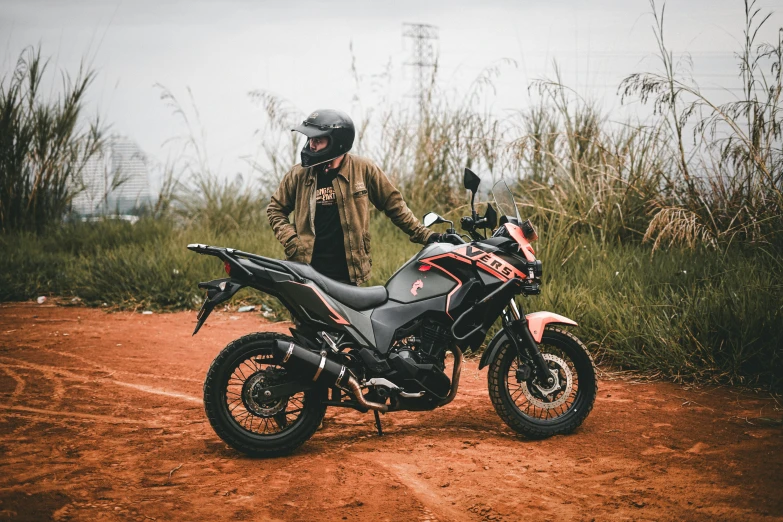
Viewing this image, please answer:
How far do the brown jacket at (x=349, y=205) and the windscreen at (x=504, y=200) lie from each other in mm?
653

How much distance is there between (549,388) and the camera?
4324 mm

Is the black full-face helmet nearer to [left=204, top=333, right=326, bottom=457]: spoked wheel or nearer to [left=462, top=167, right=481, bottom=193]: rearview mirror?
[left=462, top=167, right=481, bottom=193]: rearview mirror

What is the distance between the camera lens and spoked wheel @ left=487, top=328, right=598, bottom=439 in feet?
13.9

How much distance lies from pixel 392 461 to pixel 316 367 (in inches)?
25.6

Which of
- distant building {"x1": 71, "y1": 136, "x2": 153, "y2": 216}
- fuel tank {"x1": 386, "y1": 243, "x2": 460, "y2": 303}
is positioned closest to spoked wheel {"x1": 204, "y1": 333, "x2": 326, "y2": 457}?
fuel tank {"x1": 386, "y1": 243, "x2": 460, "y2": 303}

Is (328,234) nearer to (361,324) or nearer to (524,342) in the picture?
(361,324)

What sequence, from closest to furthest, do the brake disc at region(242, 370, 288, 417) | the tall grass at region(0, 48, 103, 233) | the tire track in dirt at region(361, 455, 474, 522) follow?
the tire track in dirt at region(361, 455, 474, 522) → the brake disc at region(242, 370, 288, 417) → the tall grass at region(0, 48, 103, 233)

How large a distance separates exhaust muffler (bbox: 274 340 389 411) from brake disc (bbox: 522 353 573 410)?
1.06 metres

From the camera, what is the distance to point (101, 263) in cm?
879

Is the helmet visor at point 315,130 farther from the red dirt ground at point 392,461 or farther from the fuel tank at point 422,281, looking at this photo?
the red dirt ground at point 392,461

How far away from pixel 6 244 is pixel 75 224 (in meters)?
1.18

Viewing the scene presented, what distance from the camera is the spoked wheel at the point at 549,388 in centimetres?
423

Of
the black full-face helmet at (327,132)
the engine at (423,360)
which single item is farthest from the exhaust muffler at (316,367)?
the black full-face helmet at (327,132)

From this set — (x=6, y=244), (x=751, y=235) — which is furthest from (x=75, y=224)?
(x=751, y=235)
